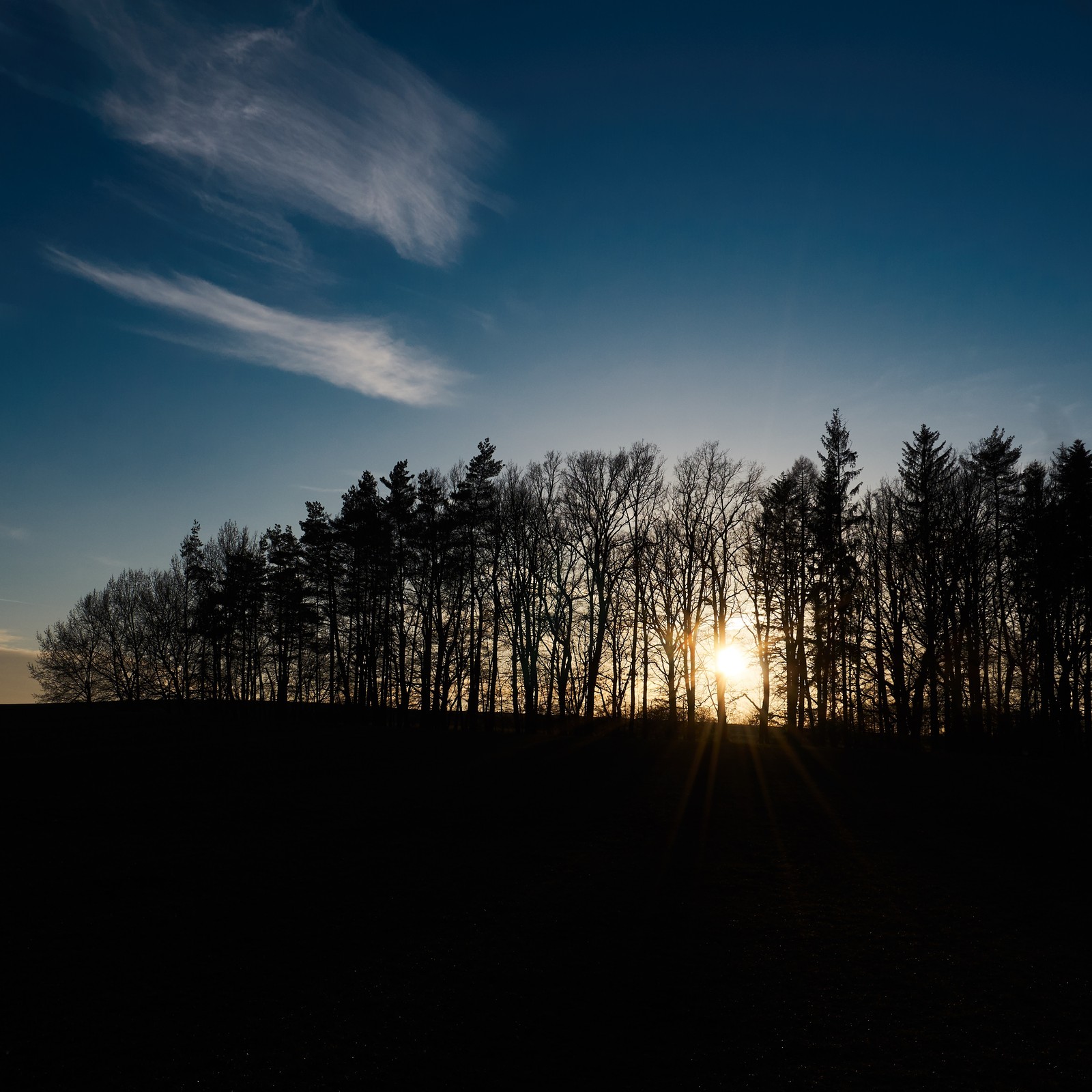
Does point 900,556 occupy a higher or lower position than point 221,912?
higher

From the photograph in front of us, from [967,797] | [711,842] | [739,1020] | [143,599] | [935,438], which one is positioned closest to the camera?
[739,1020]

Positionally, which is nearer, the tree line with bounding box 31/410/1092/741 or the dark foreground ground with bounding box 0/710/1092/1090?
the dark foreground ground with bounding box 0/710/1092/1090

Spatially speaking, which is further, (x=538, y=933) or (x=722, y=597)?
(x=722, y=597)

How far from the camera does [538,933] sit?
33.5 ft

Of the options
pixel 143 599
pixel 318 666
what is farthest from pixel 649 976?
pixel 143 599

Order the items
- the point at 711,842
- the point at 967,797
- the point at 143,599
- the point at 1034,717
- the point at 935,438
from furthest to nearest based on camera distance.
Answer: the point at 143,599 < the point at 935,438 < the point at 1034,717 < the point at 967,797 < the point at 711,842

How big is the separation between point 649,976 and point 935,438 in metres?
33.8

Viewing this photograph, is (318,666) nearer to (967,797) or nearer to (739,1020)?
(967,797)

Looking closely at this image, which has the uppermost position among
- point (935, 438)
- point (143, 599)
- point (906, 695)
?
point (935, 438)

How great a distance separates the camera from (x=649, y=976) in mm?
8883

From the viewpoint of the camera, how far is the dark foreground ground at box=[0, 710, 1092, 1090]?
22.8ft

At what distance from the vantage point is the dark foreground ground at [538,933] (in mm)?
6941

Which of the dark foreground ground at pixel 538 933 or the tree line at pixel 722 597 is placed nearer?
the dark foreground ground at pixel 538 933

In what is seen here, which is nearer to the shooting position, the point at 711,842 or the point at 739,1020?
the point at 739,1020
